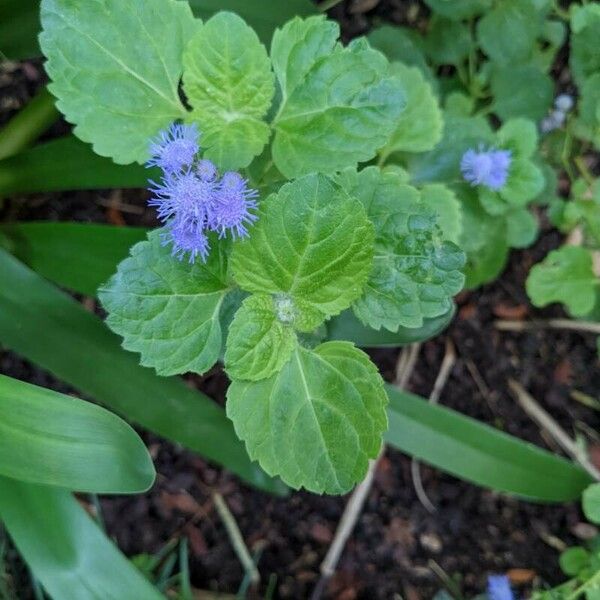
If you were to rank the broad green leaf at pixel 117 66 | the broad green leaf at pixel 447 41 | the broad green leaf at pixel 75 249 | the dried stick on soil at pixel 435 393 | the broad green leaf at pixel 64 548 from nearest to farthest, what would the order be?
the broad green leaf at pixel 117 66, the broad green leaf at pixel 64 548, the broad green leaf at pixel 75 249, the broad green leaf at pixel 447 41, the dried stick on soil at pixel 435 393

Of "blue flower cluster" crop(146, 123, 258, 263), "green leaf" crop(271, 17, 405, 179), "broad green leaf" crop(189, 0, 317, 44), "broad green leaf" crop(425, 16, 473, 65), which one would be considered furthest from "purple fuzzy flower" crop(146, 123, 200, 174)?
"broad green leaf" crop(425, 16, 473, 65)

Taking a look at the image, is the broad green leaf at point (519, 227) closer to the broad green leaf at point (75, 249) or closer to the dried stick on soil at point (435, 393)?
the dried stick on soil at point (435, 393)

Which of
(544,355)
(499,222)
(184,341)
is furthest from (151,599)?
(544,355)

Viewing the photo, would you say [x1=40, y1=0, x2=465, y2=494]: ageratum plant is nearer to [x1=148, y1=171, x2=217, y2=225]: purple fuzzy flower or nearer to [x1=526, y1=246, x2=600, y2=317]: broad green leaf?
[x1=148, y1=171, x2=217, y2=225]: purple fuzzy flower

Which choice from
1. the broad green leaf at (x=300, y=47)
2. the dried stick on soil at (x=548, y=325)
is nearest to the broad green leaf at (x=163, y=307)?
the broad green leaf at (x=300, y=47)

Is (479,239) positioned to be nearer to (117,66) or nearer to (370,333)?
(370,333)

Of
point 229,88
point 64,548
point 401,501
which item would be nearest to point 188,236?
point 229,88

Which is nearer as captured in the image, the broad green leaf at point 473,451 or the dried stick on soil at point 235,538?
the broad green leaf at point 473,451
